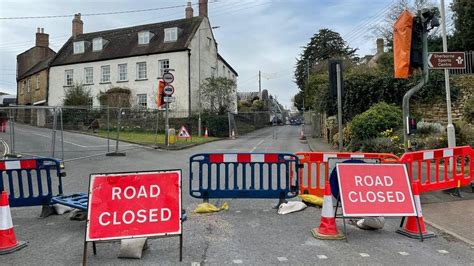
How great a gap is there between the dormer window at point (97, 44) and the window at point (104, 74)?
2.81m

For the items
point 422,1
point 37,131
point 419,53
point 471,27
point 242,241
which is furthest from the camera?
point 422,1

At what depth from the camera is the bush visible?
604 inches

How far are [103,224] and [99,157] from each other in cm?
1136

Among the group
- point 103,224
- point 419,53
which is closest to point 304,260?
point 103,224

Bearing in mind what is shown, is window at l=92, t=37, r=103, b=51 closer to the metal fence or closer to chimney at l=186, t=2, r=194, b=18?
chimney at l=186, t=2, r=194, b=18

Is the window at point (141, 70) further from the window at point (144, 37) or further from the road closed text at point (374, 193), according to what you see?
the road closed text at point (374, 193)

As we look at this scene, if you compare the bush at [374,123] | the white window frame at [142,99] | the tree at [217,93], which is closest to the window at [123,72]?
the white window frame at [142,99]

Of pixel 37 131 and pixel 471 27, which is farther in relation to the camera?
pixel 471 27

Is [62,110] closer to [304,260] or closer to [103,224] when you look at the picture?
[103,224]

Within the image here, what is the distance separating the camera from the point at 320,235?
526 centimetres

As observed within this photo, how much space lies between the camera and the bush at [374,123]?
50.3 feet

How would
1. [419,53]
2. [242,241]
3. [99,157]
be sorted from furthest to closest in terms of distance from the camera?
[99,157]
[419,53]
[242,241]

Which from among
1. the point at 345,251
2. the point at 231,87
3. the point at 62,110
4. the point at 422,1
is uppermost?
the point at 422,1

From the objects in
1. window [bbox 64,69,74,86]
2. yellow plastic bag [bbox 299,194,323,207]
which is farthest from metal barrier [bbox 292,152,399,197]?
window [bbox 64,69,74,86]
